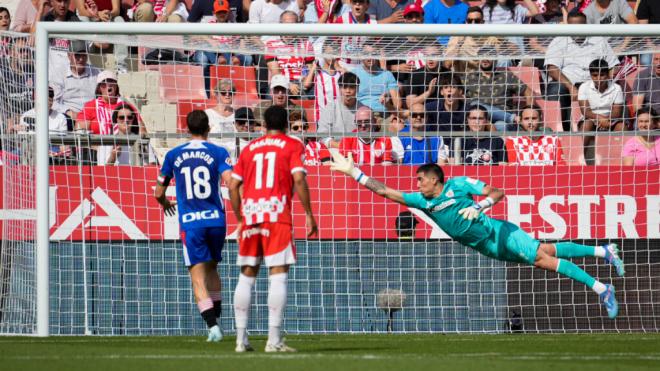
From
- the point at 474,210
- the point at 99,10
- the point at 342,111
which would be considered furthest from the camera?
the point at 99,10

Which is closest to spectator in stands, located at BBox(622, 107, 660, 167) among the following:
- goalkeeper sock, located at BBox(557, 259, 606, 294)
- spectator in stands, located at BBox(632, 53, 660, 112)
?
spectator in stands, located at BBox(632, 53, 660, 112)

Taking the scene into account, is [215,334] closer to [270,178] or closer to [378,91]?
[270,178]

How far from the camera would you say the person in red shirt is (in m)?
8.91

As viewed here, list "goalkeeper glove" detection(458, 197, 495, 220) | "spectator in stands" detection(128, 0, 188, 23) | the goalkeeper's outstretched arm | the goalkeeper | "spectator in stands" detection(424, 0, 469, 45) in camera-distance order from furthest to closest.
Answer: "spectator in stands" detection(424, 0, 469, 45)
"spectator in stands" detection(128, 0, 188, 23)
the goalkeeper
"goalkeeper glove" detection(458, 197, 495, 220)
the goalkeeper's outstretched arm

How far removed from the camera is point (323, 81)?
1484 centimetres

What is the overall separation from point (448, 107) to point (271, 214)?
6.29 metres

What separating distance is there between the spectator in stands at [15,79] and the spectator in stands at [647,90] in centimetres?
756

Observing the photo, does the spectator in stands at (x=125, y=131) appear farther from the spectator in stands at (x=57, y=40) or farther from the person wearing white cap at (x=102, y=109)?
the spectator in stands at (x=57, y=40)

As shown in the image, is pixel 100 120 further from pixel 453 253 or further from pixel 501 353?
pixel 501 353

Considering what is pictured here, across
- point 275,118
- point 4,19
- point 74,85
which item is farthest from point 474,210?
point 4,19

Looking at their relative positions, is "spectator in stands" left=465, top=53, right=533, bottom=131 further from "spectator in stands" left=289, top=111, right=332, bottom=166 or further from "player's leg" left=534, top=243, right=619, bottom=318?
"player's leg" left=534, top=243, right=619, bottom=318

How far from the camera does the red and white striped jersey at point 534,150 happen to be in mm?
14320

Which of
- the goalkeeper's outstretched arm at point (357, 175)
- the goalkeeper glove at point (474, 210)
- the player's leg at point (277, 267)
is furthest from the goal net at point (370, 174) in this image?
the player's leg at point (277, 267)

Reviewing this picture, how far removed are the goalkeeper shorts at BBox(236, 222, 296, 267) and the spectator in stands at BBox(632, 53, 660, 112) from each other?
7.29 meters
